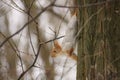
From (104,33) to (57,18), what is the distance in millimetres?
3804

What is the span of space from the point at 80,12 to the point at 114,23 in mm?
240

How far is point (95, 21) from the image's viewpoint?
223cm

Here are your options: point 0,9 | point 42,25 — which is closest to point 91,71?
point 0,9

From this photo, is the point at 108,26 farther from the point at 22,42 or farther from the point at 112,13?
the point at 22,42

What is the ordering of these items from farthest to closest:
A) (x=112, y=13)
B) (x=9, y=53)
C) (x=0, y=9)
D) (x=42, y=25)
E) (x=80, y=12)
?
(x=42, y=25) → (x=9, y=53) → (x=0, y=9) → (x=80, y=12) → (x=112, y=13)

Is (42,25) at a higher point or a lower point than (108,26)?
higher

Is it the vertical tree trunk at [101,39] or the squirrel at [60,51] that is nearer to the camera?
the vertical tree trunk at [101,39]

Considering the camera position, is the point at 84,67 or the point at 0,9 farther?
the point at 0,9

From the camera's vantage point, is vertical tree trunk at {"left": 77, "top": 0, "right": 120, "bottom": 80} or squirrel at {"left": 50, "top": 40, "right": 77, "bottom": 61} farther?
squirrel at {"left": 50, "top": 40, "right": 77, "bottom": 61}

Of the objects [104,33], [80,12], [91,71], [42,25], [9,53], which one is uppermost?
[42,25]

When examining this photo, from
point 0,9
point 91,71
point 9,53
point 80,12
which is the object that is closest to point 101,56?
point 91,71

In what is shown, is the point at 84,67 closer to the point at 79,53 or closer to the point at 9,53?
the point at 79,53

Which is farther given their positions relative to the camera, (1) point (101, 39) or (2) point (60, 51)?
(2) point (60, 51)

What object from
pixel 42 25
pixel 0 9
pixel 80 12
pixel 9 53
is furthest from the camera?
pixel 42 25
